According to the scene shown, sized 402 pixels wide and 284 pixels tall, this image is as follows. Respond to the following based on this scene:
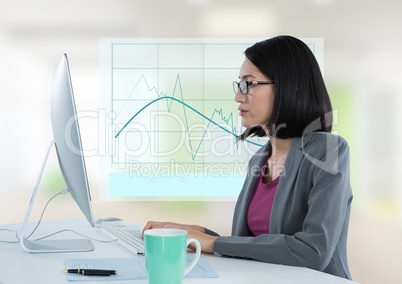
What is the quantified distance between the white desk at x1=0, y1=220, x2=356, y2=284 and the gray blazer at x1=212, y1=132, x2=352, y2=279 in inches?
1.4

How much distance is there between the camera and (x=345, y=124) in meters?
2.96

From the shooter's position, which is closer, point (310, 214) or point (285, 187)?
point (310, 214)

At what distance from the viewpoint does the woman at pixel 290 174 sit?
3.82 feet

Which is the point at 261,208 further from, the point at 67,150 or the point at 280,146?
the point at 67,150

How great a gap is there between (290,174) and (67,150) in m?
0.57

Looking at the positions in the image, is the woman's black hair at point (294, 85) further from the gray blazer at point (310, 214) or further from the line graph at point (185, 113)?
the line graph at point (185, 113)

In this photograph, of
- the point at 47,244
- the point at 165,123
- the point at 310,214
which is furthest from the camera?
the point at 165,123

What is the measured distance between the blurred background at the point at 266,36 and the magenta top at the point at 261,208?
4.77 feet

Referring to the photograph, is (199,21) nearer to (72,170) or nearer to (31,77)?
(31,77)

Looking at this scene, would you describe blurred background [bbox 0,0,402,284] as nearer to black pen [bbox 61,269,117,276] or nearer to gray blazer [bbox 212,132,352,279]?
gray blazer [bbox 212,132,352,279]

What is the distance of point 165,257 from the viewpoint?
2.83ft

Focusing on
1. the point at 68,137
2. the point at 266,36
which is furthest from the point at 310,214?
the point at 266,36

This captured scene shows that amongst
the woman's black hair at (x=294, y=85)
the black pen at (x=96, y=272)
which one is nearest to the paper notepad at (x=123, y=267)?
the black pen at (x=96, y=272)

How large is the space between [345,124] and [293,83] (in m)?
1.67
